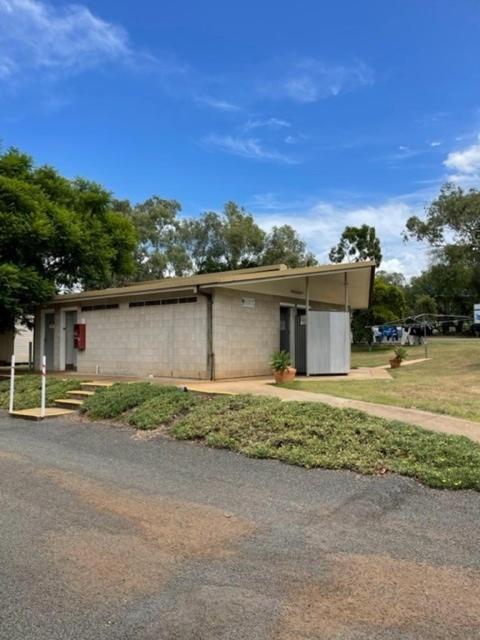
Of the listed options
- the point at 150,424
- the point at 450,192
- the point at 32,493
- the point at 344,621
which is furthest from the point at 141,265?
the point at 344,621

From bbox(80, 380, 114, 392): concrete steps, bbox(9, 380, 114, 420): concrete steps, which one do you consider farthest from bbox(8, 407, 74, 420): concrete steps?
bbox(80, 380, 114, 392): concrete steps

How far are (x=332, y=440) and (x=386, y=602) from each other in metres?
3.70

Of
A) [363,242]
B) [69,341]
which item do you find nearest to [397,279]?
[363,242]

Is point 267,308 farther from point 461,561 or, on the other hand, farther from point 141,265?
point 141,265

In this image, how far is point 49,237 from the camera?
1750cm

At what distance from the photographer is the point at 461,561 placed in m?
3.74

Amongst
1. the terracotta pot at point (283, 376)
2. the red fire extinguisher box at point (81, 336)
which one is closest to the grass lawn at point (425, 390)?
the terracotta pot at point (283, 376)

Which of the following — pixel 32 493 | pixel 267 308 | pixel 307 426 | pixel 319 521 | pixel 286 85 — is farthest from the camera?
pixel 267 308

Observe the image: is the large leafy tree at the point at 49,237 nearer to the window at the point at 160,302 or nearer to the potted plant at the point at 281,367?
the window at the point at 160,302

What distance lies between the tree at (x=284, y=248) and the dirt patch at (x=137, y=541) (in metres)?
38.5

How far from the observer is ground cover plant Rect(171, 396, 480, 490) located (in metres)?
5.83

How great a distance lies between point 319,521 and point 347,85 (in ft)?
44.5

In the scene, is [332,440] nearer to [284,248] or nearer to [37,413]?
[37,413]

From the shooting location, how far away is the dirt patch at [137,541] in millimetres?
3494
